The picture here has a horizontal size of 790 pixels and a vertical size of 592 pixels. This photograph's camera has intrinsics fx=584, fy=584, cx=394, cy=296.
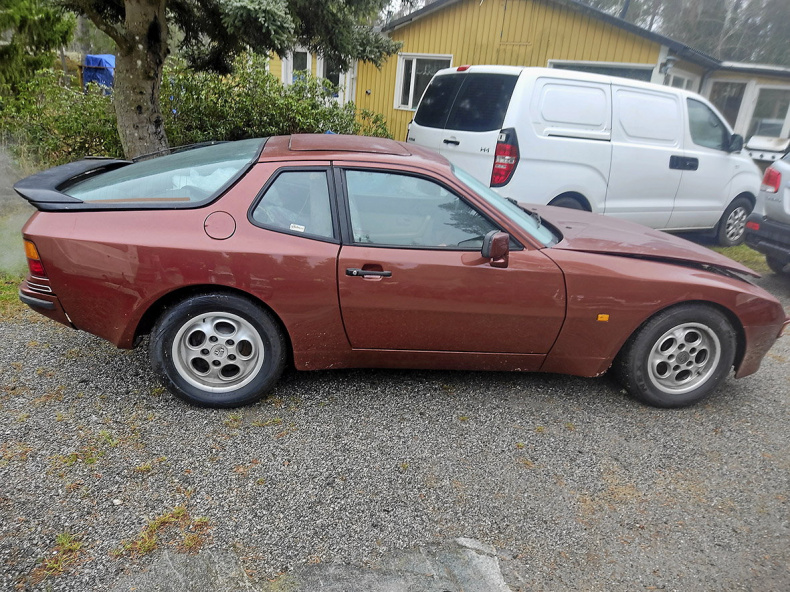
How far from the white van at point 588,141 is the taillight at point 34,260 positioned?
4222 mm

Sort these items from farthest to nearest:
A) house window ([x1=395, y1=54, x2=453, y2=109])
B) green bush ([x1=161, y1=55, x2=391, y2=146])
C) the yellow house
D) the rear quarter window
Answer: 1. house window ([x1=395, y1=54, x2=453, y2=109])
2. the yellow house
3. green bush ([x1=161, y1=55, x2=391, y2=146])
4. the rear quarter window

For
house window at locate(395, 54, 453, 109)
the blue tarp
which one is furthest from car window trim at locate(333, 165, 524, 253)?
the blue tarp

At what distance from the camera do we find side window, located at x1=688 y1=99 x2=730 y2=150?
7.21 meters

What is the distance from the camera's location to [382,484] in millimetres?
2861

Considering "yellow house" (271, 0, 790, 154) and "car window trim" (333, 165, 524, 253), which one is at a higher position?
"yellow house" (271, 0, 790, 154)

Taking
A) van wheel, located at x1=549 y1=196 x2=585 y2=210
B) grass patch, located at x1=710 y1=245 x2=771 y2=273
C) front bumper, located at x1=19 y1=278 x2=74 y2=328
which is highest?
van wheel, located at x1=549 y1=196 x2=585 y2=210

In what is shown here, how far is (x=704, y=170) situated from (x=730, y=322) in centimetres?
442

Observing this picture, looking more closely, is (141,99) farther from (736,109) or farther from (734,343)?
(736,109)

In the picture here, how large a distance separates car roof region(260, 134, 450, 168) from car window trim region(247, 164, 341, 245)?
8 centimetres

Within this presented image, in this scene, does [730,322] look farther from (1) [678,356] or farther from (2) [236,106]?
(2) [236,106]

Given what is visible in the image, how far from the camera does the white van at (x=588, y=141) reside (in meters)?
6.09

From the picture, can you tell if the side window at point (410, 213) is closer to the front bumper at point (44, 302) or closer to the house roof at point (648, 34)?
the front bumper at point (44, 302)

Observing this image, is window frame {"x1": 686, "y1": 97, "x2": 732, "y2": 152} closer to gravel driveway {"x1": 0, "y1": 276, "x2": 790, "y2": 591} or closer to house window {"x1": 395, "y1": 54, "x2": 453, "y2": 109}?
gravel driveway {"x1": 0, "y1": 276, "x2": 790, "y2": 591}

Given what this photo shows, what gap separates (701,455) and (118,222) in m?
3.49
